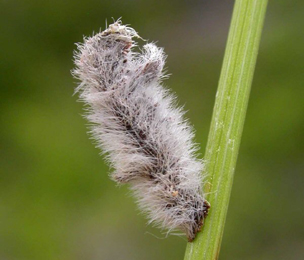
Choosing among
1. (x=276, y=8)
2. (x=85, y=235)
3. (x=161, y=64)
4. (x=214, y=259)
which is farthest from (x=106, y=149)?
(x=276, y=8)

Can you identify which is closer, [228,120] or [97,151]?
[228,120]

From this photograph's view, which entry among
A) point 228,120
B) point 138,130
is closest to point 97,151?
point 138,130

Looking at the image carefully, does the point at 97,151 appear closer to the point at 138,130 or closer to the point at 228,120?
the point at 138,130

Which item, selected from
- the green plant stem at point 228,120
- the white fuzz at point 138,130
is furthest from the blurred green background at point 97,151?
the green plant stem at point 228,120

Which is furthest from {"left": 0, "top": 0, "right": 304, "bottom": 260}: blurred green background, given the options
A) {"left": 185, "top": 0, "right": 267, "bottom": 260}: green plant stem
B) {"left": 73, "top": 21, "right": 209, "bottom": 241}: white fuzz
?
{"left": 185, "top": 0, "right": 267, "bottom": 260}: green plant stem

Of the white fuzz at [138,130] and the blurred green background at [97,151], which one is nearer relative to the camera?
the white fuzz at [138,130]

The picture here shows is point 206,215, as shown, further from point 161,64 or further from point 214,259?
point 161,64

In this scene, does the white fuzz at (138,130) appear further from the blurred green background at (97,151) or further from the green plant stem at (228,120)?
the blurred green background at (97,151)
